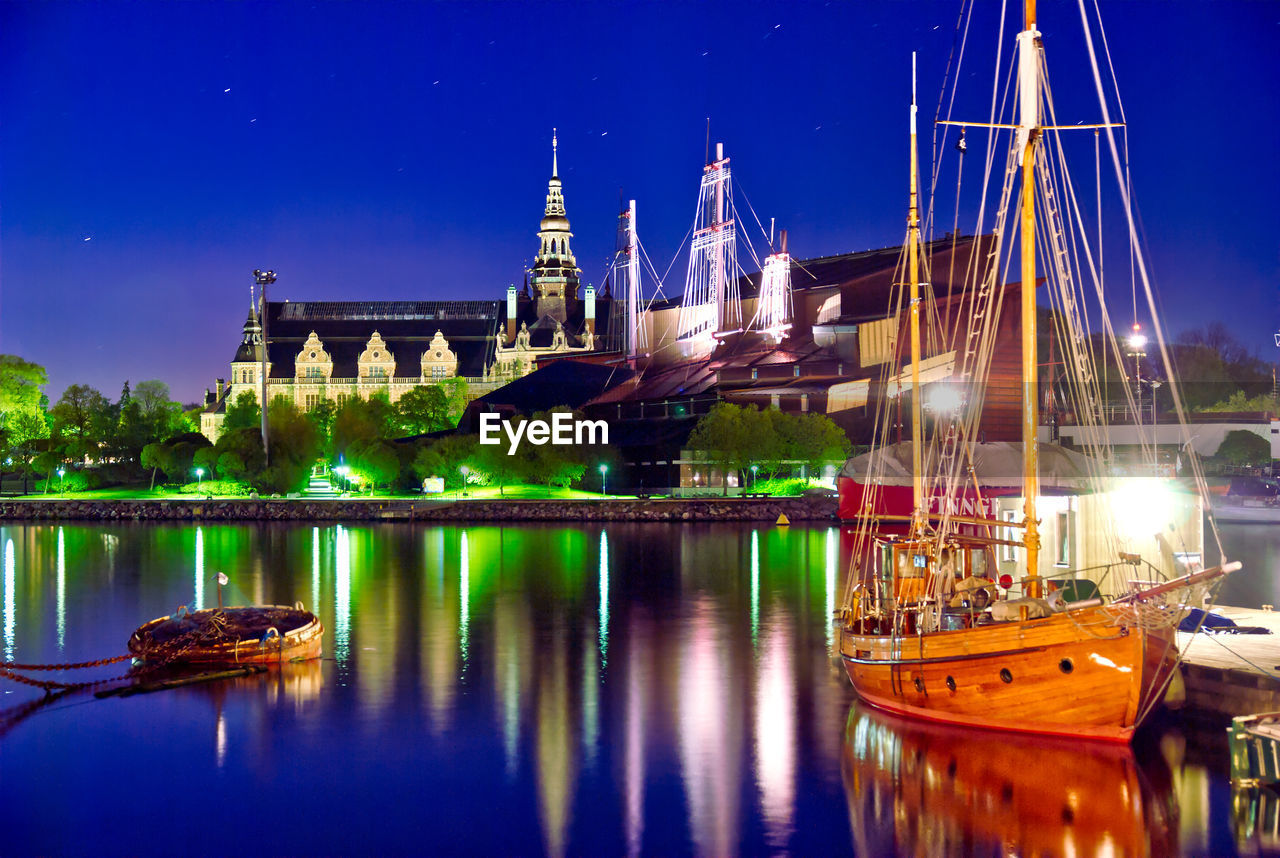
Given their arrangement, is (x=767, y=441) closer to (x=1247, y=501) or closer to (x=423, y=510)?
(x=423, y=510)

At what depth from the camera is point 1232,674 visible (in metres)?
20.7

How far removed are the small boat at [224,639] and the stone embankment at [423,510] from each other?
4589cm

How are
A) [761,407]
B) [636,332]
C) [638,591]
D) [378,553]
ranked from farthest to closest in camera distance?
[636,332] → [761,407] → [378,553] → [638,591]

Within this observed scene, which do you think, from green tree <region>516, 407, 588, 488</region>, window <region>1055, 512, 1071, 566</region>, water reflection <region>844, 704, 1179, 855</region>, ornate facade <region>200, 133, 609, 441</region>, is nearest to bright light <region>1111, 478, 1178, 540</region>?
window <region>1055, 512, 1071, 566</region>

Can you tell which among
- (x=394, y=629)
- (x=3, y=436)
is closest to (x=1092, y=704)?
(x=394, y=629)

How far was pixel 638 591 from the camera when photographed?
42.1 metres

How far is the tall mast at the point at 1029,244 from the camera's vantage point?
20.4 m

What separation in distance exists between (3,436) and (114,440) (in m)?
13.7

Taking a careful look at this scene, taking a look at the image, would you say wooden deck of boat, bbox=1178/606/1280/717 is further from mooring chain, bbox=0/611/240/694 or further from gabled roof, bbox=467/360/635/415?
gabled roof, bbox=467/360/635/415

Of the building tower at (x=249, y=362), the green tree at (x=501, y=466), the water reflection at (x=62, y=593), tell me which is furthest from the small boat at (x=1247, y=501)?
the building tower at (x=249, y=362)

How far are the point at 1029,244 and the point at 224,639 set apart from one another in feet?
62.9

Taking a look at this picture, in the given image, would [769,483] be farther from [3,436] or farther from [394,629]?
[3,436]

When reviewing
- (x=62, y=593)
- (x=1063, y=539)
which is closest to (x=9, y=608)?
(x=62, y=593)

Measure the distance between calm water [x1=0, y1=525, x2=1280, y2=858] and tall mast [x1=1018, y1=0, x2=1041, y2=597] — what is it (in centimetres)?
383
